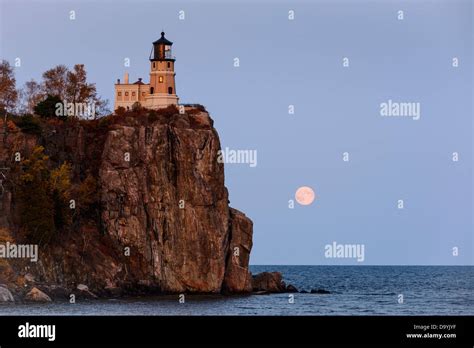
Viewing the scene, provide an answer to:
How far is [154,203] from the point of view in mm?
114000

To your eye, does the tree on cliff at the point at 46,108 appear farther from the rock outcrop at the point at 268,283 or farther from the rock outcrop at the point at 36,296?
the rock outcrop at the point at 268,283

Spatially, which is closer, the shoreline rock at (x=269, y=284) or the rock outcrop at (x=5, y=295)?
the rock outcrop at (x=5, y=295)

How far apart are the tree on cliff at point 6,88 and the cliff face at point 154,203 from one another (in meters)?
4.80

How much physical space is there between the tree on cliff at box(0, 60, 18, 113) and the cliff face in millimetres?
4803

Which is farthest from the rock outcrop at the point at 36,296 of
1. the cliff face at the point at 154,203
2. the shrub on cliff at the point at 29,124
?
the shrub on cliff at the point at 29,124

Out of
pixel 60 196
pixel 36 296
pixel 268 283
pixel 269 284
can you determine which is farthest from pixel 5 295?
pixel 269 284

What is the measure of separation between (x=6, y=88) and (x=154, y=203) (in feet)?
53.1

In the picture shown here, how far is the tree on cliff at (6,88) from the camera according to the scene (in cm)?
11531
